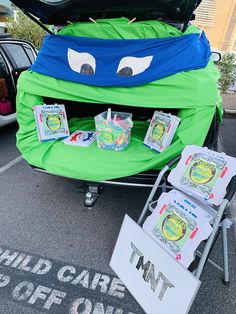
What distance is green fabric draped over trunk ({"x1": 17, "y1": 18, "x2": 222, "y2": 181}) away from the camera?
73.8 inches

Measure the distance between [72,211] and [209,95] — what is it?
5.45ft

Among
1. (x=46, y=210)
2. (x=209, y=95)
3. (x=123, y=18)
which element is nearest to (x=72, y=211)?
(x=46, y=210)

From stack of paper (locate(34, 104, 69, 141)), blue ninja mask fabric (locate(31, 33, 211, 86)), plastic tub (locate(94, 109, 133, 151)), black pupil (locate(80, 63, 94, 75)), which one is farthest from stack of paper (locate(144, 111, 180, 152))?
stack of paper (locate(34, 104, 69, 141))

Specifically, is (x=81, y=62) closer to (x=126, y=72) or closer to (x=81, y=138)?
(x=126, y=72)

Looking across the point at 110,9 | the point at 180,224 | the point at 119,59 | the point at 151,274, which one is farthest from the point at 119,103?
the point at 151,274

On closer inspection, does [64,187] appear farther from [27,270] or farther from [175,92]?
[175,92]

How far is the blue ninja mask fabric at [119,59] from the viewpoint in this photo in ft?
6.32

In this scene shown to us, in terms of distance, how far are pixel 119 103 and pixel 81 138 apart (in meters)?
0.62

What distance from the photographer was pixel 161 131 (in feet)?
7.00

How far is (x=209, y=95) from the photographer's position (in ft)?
6.10

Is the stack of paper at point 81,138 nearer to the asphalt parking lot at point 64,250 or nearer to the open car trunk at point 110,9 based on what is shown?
the asphalt parking lot at point 64,250

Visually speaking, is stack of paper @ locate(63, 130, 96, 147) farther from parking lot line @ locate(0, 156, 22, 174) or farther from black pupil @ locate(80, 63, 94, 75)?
parking lot line @ locate(0, 156, 22, 174)

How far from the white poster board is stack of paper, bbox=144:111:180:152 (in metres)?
0.70

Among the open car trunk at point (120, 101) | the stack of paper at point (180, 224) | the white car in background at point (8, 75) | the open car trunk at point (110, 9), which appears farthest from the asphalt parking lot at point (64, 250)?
the open car trunk at point (110, 9)
